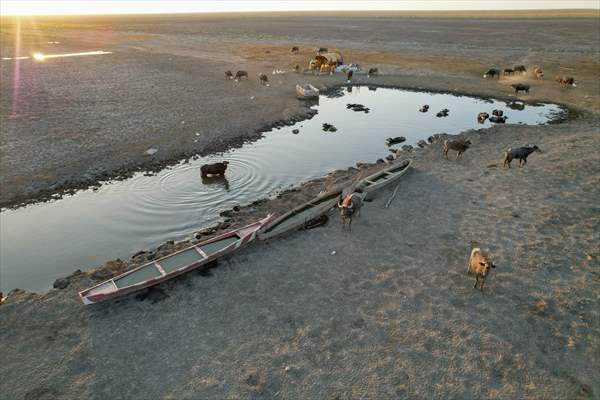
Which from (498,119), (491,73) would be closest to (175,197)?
(498,119)

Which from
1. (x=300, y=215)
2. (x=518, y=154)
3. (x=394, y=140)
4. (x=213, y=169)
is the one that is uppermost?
(x=518, y=154)

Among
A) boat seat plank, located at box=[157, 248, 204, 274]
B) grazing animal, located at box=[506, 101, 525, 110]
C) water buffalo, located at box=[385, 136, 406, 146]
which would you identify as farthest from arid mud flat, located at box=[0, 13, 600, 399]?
grazing animal, located at box=[506, 101, 525, 110]

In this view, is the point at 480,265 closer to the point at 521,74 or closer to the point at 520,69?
the point at 520,69

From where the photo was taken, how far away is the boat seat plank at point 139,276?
→ 11.5m

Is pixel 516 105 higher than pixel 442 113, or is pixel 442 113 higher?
pixel 516 105

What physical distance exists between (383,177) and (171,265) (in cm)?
1073

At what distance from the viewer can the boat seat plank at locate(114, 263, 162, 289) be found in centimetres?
1151

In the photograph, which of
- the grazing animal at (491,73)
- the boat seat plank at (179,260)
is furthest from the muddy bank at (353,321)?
the grazing animal at (491,73)

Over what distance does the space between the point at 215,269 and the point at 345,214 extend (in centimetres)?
522

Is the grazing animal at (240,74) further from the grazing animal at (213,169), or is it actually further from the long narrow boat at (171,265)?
the long narrow boat at (171,265)

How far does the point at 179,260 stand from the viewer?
12562 mm

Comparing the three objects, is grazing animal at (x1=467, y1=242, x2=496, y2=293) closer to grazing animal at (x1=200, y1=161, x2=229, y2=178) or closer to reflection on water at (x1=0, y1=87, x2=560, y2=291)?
reflection on water at (x1=0, y1=87, x2=560, y2=291)

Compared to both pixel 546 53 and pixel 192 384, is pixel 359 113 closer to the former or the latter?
pixel 192 384

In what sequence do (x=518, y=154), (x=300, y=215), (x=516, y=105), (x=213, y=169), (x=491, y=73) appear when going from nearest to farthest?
(x=300, y=215) → (x=518, y=154) → (x=213, y=169) → (x=516, y=105) → (x=491, y=73)
